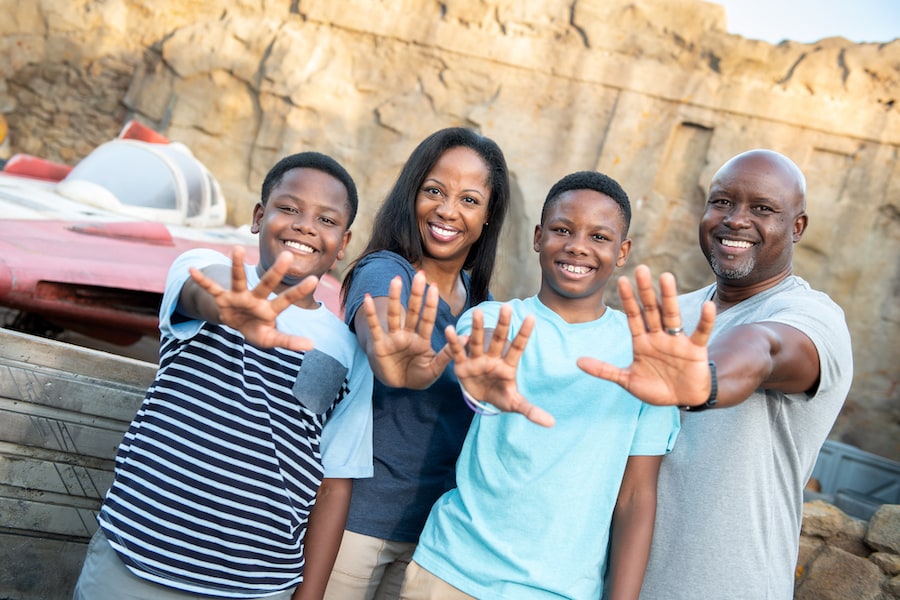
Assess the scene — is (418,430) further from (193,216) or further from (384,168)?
(384,168)

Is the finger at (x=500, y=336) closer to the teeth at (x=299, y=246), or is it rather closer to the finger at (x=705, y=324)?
the finger at (x=705, y=324)

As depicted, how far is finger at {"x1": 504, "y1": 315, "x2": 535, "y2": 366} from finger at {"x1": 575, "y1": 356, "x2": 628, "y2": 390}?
0.40 ft

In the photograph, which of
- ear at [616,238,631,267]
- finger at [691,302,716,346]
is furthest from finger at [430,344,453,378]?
ear at [616,238,631,267]

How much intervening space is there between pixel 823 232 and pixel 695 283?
1.53m

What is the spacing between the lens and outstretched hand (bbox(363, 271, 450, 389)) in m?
1.37

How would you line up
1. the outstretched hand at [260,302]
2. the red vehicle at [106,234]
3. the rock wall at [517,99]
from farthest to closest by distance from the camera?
the rock wall at [517,99], the red vehicle at [106,234], the outstretched hand at [260,302]

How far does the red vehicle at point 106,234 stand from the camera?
368 centimetres

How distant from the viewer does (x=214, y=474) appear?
1482mm

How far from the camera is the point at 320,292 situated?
198 inches

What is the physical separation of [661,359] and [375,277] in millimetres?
721

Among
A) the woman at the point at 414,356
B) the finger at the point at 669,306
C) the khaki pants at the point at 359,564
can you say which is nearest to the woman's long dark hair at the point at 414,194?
the woman at the point at 414,356

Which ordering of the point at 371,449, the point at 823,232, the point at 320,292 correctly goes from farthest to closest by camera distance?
the point at 823,232 → the point at 320,292 → the point at 371,449

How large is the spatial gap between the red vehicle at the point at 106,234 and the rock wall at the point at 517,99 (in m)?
3.00

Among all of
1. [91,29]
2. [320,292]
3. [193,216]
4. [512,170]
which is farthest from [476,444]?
[91,29]
